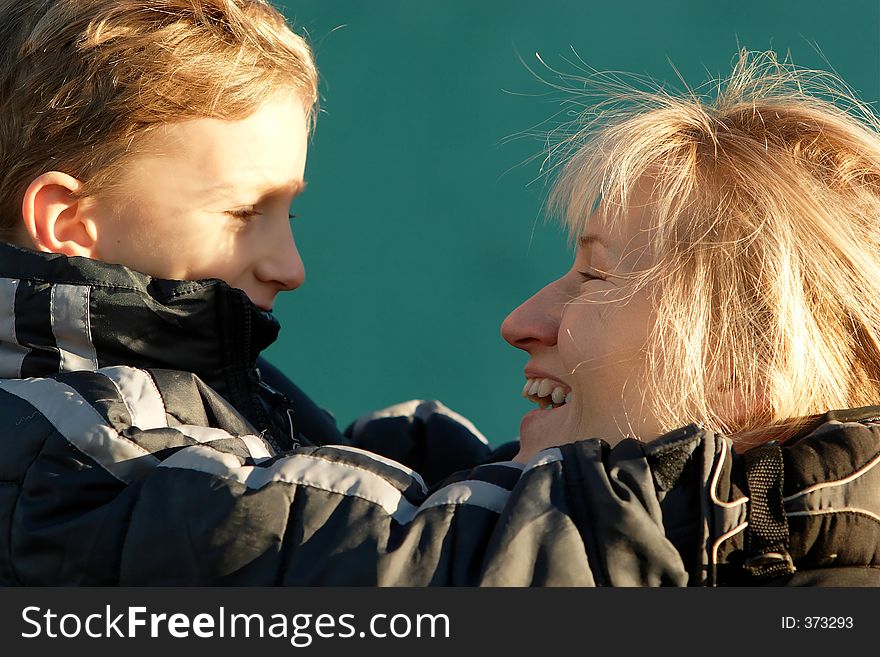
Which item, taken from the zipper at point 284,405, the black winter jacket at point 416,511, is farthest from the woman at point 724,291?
the zipper at point 284,405

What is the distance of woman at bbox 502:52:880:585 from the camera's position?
3.51ft

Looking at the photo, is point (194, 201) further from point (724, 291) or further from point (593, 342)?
point (724, 291)

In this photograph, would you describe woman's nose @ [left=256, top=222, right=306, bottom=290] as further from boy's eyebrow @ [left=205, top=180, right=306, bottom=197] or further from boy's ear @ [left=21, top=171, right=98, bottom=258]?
boy's ear @ [left=21, top=171, right=98, bottom=258]

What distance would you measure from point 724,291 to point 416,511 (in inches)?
16.1

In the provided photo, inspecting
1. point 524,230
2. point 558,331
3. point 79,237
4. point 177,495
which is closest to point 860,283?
point 558,331

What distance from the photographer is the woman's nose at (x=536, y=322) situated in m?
1.20

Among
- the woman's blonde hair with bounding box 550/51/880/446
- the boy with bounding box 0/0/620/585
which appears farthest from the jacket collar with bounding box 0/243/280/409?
the woman's blonde hair with bounding box 550/51/880/446

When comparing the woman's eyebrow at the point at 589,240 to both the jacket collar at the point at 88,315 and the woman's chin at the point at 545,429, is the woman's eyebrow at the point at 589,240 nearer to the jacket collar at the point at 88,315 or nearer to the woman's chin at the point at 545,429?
the woman's chin at the point at 545,429

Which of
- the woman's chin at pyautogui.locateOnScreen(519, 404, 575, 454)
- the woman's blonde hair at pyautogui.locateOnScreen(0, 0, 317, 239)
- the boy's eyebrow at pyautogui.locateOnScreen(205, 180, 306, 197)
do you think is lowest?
the woman's chin at pyautogui.locateOnScreen(519, 404, 575, 454)

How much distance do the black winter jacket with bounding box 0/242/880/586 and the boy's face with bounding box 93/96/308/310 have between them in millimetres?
337

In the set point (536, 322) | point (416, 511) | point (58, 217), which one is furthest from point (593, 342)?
point (58, 217)

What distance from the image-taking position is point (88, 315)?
114cm

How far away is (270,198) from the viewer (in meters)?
1.36

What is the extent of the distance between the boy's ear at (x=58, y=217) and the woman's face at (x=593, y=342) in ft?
Result: 1.72
